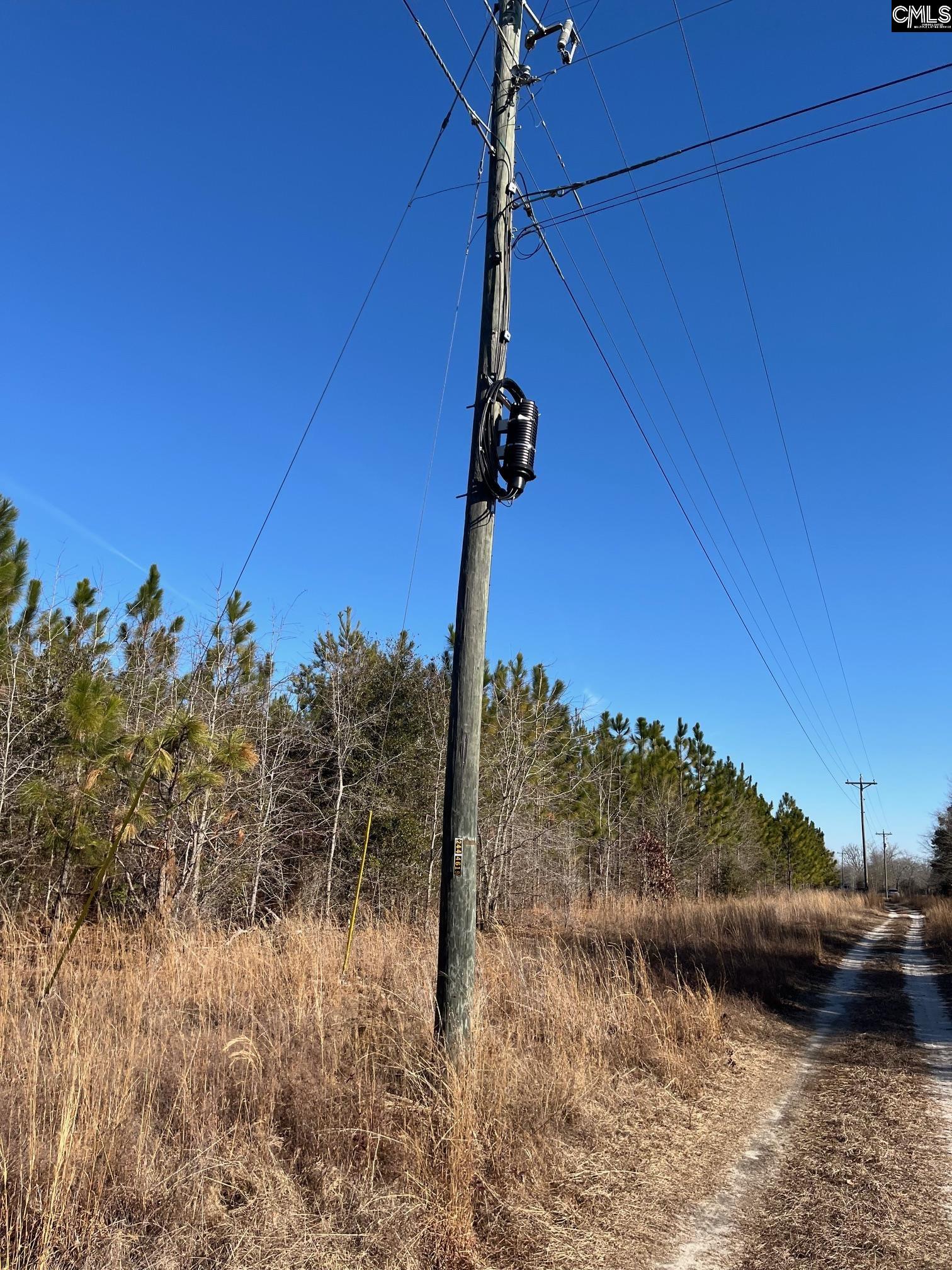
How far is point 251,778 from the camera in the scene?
15.0 meters

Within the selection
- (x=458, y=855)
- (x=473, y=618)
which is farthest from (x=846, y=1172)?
(x=473, y=618)

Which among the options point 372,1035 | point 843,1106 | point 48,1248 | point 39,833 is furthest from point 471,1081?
point 39,833

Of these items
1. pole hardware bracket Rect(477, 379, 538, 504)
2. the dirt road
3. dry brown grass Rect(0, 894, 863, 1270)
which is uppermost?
pole hardware bracket Rect(477, 379, 538, 504)

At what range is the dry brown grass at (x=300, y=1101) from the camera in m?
2.82

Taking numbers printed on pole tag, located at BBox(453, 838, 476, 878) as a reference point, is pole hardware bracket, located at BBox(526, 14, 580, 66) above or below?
above

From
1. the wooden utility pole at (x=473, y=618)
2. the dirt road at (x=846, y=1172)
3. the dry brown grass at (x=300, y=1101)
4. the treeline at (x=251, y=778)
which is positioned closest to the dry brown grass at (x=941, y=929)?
the treeline at (x=251, y=778)

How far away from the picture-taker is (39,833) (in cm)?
1106

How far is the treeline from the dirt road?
13.6 ft

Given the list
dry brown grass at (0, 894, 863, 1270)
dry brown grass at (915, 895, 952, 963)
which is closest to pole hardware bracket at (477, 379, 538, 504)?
dry brown grass at (0, 894, 863, 1270)

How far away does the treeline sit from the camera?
1054 cm

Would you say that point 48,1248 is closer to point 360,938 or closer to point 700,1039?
point 360,938

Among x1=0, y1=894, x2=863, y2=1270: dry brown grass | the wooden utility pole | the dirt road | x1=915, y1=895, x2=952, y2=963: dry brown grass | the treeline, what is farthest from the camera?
x1=915, y1=895, x2=952, y2=963: dry brown grass

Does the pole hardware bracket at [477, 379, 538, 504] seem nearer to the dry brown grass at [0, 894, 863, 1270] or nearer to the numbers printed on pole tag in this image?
the numbers printed on pole tag

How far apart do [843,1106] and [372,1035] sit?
148 inches
